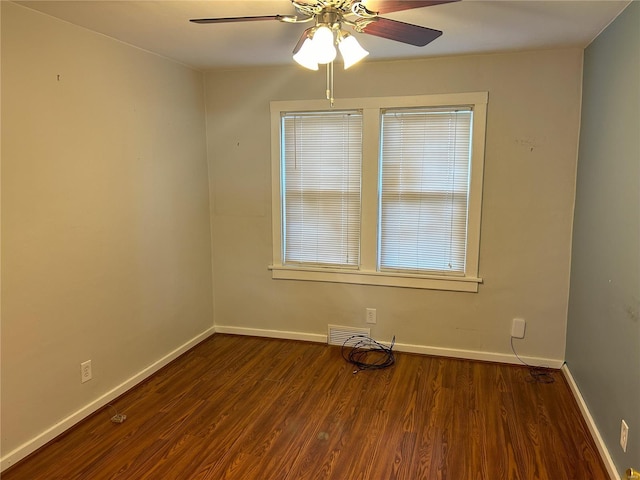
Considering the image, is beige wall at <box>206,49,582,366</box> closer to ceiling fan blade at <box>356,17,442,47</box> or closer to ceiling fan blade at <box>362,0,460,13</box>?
ceiling fan blade at <box>356,17,442,47</box>

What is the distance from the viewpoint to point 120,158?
2723 mm

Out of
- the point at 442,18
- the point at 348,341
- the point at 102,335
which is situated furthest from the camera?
the point at 348,341

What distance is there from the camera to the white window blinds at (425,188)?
318 centimetres

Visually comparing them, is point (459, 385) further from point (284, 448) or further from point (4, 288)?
point (4, 288)

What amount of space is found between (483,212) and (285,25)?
187cm

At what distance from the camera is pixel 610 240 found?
7.20 feet

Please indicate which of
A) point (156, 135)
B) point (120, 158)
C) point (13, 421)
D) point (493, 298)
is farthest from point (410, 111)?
point (13, 421)

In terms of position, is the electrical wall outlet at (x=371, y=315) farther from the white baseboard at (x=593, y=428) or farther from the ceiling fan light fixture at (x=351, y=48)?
the ceiling fan light fixture at (x=351, y=48)

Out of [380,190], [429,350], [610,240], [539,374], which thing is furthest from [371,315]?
[610,240]

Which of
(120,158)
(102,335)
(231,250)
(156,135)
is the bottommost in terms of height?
(102,335)

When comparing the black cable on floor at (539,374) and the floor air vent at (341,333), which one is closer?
the black cable on floor at (539,374)

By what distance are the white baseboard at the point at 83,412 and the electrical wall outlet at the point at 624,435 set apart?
2.79 metres

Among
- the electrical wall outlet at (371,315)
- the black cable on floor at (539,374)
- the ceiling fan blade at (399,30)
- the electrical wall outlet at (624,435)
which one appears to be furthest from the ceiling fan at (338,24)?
the black cable on floor at (539,374)

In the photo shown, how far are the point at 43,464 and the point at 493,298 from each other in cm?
297
